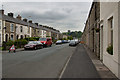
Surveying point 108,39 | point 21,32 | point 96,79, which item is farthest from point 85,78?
point 21,32

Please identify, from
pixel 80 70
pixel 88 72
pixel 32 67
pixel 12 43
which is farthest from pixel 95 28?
pixel 12 43

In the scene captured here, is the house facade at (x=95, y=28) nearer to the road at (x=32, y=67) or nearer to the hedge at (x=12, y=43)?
the road at (x=32, y=67)

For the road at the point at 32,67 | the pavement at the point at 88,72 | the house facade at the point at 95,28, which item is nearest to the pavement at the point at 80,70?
the pavement at the point at 88,72

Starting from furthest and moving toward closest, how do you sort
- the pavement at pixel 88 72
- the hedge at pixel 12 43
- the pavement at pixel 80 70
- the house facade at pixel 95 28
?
the hedge at pixel 12 43 → the house facade at pixel 95 28 → the pavement at pixel 80 70 → the pavement at pixel 88 72

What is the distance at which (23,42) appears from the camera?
24.9 m

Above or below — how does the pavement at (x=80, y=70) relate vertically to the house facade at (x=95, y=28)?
below

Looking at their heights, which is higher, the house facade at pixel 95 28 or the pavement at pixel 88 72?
the house facade at pixel 95 28

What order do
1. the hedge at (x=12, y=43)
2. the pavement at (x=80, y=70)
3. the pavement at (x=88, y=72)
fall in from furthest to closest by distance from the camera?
the hedge at (x=12, y=43) → the pavement at (x=80, y=70) → the pavement at (x=88, y=72)

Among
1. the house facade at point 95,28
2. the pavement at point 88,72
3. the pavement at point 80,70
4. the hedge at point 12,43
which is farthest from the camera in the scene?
the hedge at point 12,43

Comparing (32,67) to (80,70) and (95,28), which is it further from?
(95,28)

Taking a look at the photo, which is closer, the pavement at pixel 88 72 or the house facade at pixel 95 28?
the pavement at pixel 88 72

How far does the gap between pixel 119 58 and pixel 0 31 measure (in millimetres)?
28992

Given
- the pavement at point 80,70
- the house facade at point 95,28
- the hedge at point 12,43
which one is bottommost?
the pavement at point 80,70

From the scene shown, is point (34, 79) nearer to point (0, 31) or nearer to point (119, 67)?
point (119, 67)
